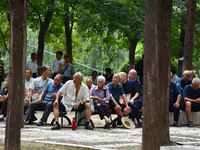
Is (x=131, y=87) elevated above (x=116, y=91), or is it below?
above

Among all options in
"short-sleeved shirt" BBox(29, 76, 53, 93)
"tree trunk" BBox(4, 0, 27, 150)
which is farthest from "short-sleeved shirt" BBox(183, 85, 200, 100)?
"tree trunk" BBox(4, 0, 27, 150)

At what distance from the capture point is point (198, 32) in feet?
85.3

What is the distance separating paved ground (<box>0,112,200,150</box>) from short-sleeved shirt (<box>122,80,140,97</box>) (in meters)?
2.05

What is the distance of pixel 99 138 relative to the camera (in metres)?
11.4

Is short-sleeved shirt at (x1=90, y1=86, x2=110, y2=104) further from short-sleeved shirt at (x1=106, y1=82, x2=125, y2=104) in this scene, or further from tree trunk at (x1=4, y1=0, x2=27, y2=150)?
tree trunk at (x1=4, y1=0, x2=27, y2=150)

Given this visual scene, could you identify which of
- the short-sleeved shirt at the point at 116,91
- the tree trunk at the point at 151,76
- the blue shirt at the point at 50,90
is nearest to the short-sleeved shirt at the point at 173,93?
the short-sleeved shirt at the point at 116,91

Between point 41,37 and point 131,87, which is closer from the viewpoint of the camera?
point 131,87

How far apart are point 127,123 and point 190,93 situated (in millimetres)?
2620

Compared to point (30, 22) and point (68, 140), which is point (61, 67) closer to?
point (30, 22)

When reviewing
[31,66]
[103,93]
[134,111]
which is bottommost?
[134,111]

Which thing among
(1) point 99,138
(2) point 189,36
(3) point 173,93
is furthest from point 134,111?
(1) point 99,138

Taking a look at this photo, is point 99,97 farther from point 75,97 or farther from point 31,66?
point 31,66

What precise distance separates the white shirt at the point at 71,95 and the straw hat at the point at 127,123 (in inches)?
57.8

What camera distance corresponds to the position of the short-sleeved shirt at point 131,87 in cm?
1579
